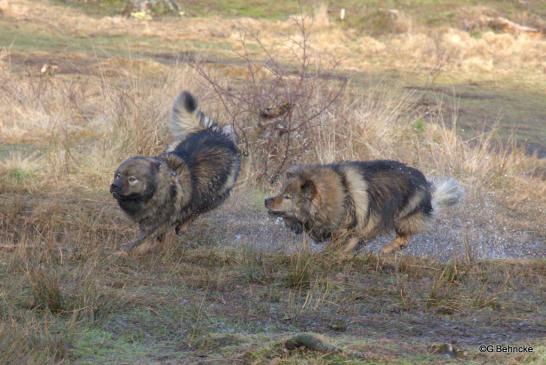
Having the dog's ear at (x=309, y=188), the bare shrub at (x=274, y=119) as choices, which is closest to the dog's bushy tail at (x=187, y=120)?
the bare shrub at (x=274, y=119)

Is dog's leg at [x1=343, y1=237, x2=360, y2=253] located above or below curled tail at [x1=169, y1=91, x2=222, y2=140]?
below

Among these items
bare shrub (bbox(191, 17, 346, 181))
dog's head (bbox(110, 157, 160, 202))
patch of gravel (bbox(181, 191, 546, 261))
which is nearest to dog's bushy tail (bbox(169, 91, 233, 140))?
patch of gravel (bbox(181, 191, 546, 261))

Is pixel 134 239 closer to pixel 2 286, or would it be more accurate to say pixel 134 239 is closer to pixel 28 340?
pixel 2 286

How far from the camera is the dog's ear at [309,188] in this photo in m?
7.07

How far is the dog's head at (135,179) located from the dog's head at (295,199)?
0.89 metres

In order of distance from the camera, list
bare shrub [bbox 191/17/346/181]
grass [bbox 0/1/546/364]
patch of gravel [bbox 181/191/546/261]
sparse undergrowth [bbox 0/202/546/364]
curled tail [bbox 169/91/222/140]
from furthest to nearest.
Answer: bare shrub [bbox 191/17/346/181] → curled tail [bbox 169/91/222/140] → patch of gravel [bbox 181/191/546/261] → grass [bbox 0/1/546/364] → sparse undergrowth [bbox 0/202/546/364]

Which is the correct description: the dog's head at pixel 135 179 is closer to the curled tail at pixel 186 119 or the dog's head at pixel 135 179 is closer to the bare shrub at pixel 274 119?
the curled tail at pixel 186 119

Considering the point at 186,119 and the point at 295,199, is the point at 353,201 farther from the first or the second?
the point at 186,119

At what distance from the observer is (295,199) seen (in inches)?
280

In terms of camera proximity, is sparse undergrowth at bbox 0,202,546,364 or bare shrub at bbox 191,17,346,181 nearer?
sparse undergrowth at bbox 0,202,546,364

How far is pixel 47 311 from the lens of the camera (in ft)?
16.6

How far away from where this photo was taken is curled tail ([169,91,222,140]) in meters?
8.62

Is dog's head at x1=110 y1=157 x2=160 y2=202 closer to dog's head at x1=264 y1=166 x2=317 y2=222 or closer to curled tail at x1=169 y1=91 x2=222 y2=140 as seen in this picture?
dog's head at x1=264 y1=166 x2=317 y2=222

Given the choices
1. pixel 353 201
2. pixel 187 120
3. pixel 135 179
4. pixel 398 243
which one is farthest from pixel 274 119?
pixel 135 179
